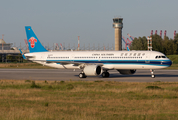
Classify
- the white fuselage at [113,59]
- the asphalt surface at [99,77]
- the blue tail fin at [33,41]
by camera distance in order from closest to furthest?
the asphalt surface at [99,77] → the white fuselage at [113,59] → the blue tail fin at [33,41]

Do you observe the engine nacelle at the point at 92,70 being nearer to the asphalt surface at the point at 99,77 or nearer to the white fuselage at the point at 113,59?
the asphalt surface at the point at 99,77

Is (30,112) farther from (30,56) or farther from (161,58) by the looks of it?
(30,56)

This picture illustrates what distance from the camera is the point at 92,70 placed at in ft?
128

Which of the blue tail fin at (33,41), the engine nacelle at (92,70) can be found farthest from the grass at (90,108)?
the blue tail fin at (33,41)

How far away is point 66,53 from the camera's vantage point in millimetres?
45062

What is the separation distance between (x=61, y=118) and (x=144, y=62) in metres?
27.8

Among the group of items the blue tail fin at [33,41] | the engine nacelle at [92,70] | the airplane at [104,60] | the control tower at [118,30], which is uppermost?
the control tower at [118,30]

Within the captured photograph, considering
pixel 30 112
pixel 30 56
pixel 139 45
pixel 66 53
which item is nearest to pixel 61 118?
pixel 30 112

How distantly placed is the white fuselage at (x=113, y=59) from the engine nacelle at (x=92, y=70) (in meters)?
2.09

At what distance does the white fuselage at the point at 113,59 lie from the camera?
39.0 m

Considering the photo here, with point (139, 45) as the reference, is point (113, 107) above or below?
below

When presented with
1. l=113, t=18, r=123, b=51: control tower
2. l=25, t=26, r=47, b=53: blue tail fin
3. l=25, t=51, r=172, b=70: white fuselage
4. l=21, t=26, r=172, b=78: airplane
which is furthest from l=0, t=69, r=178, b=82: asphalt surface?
l=113, t=18, r=123, b=51: control tower

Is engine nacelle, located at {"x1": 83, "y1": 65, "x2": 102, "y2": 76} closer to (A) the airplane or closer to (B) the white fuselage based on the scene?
(A) the airplane

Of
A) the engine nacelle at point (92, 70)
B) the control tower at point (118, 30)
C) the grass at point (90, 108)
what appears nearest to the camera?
the grass at point (90, 108)
